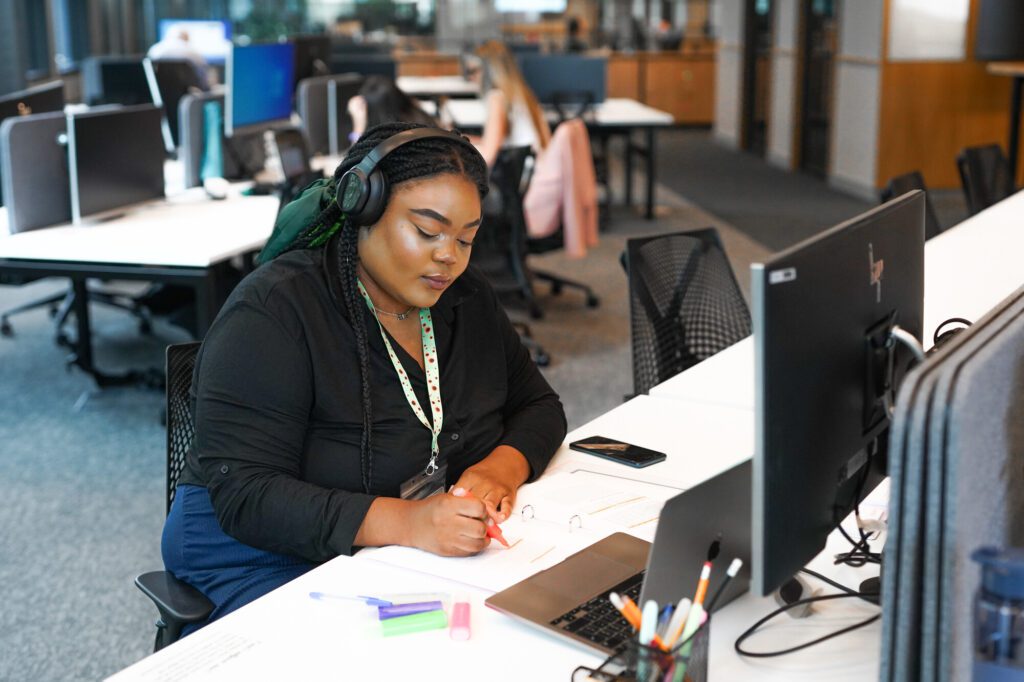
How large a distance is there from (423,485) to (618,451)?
1.05ft

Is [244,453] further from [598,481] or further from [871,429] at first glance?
[871,429]

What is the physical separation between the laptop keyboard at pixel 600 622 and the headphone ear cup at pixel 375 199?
1.91 ft

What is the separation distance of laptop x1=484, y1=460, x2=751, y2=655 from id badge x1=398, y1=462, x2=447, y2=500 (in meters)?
0.31

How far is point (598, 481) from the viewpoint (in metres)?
1.68

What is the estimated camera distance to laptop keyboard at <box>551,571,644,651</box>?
121cm

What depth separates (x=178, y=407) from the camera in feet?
5.82

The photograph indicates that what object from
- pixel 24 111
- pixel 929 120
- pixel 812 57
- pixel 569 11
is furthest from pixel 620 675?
pixel 569 11

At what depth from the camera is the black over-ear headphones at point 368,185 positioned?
1.50 meters

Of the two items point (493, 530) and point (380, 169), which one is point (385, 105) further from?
point (493, 530)

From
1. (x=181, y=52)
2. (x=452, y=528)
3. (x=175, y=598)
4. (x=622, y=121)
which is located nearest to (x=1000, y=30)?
(x=622, y=121)

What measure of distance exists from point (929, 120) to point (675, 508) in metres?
7.39

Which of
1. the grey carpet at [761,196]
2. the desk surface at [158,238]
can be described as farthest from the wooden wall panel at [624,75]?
the desk surface at [158,238]

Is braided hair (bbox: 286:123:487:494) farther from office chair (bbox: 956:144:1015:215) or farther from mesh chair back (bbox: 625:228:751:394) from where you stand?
office chair (bbox: 956:144:1015:215)

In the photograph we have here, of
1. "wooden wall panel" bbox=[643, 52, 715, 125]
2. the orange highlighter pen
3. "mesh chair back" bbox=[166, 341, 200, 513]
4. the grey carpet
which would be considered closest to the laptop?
the orange highlighter pen
